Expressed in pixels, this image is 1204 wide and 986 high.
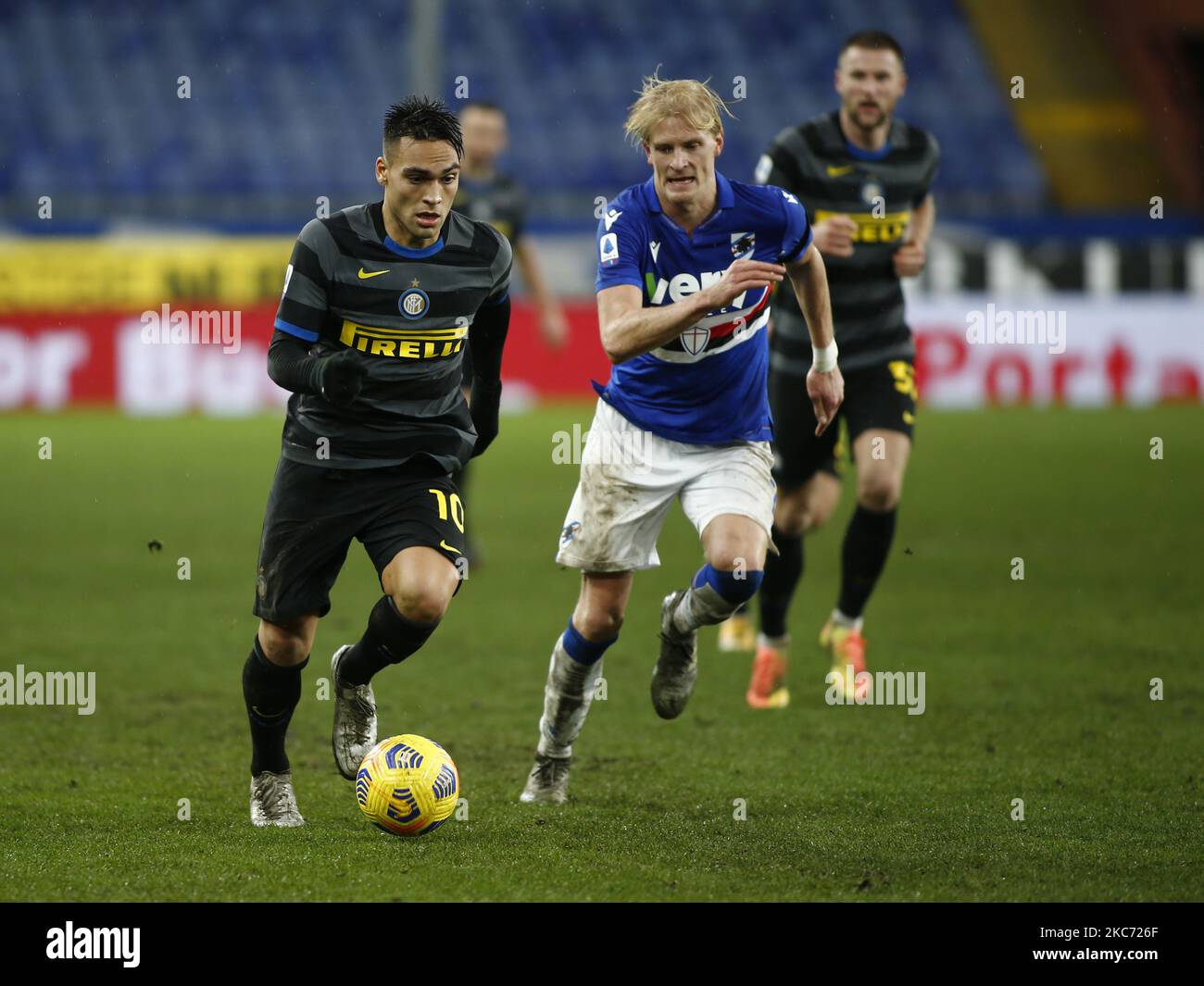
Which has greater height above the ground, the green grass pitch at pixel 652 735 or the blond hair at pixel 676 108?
the blond hair at pixel 676 108

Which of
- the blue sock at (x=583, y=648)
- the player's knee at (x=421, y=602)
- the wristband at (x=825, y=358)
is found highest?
the wristband at (x=825, y=358)

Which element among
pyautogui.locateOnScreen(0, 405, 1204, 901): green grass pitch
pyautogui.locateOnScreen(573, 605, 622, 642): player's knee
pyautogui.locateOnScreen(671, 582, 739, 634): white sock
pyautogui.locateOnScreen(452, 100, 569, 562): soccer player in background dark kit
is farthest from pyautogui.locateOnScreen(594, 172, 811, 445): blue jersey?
pyautogui.locateOnScreen(452, 100, 569, 562): soccer player in background dark kit

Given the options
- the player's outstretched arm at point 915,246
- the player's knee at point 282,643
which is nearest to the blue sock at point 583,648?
the player's knee at point 282,643

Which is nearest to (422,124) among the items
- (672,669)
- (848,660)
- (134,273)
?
(672,669)

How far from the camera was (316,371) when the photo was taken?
4.64 metres

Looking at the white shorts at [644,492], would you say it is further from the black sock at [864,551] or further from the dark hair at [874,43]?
the dark hair at [874,43]

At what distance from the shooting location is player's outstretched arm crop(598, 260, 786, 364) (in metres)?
4.63

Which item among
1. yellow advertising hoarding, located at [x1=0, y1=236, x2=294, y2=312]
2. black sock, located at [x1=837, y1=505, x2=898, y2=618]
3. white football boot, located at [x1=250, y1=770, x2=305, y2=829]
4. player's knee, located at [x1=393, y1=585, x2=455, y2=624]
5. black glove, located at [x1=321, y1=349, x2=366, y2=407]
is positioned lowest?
white football boot, located at [x1=250, y1=770, x2=305, y2=829]

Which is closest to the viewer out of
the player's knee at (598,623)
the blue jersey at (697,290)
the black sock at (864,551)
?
the blue jersey at (697,290)

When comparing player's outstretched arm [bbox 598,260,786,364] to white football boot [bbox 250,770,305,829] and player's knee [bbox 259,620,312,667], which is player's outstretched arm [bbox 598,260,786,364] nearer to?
player's knee [bbox 259,620,312,667]

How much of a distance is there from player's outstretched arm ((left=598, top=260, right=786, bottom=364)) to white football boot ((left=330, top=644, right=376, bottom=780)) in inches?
48.8

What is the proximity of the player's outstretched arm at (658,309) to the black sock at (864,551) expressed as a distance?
6.69ft

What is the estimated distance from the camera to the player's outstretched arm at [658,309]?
4633 mm

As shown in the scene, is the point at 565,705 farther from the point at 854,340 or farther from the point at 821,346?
the point at 854,340
